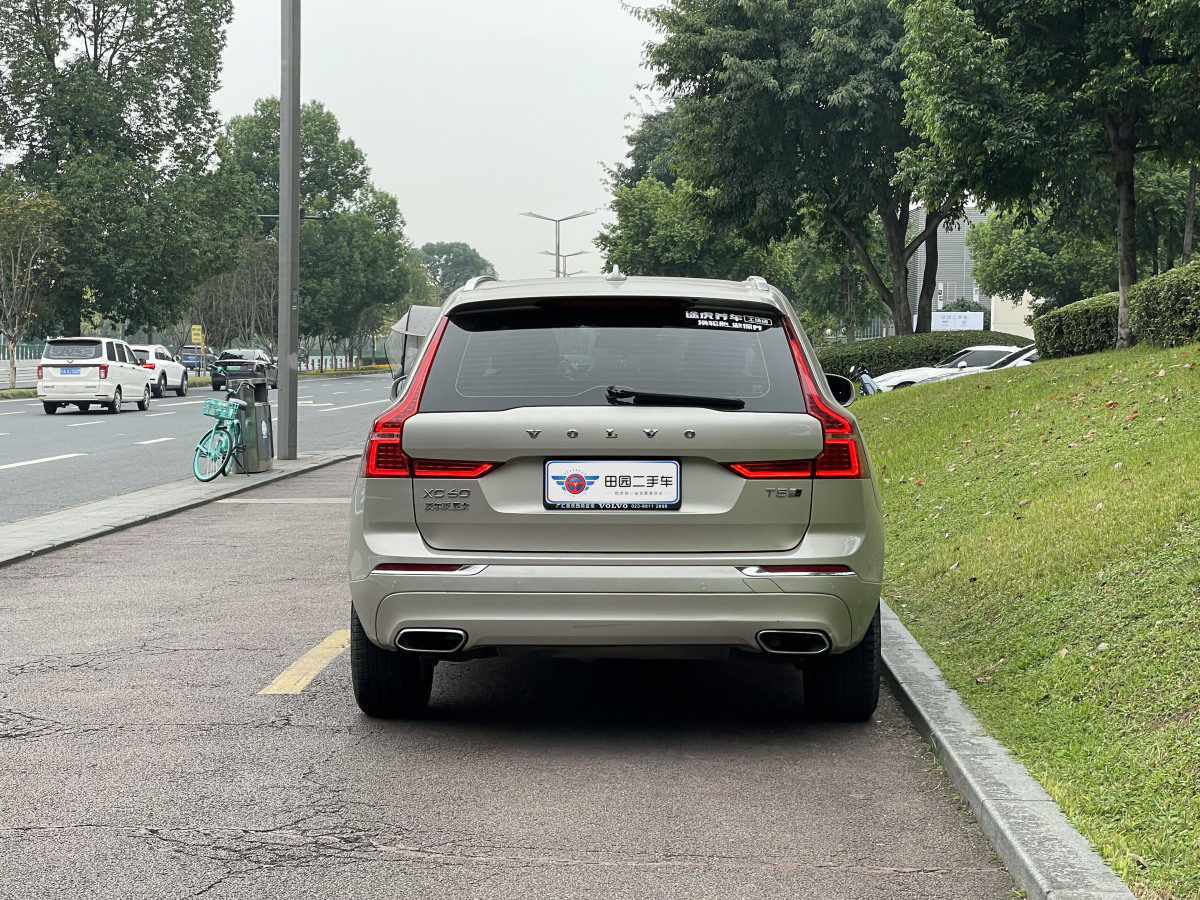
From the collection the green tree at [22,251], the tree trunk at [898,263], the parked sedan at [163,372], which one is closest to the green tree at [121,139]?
the green tree at [22,251]

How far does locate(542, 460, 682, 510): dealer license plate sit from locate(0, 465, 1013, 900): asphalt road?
95cm

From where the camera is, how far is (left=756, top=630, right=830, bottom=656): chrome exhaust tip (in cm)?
503

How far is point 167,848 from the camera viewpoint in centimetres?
421

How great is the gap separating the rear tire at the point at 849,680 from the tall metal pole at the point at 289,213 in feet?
44.8

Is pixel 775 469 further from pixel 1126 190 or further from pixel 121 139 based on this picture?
pixel 121 139

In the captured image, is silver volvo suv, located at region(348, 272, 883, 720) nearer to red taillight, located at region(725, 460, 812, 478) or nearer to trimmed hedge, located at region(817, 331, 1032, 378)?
red taillight, located at region(725, 460, 812, 478)

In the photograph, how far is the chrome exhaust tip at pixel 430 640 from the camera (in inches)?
198

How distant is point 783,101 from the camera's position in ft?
103

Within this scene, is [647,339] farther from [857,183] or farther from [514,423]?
[857,183]

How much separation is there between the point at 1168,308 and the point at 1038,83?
5273 millimetres

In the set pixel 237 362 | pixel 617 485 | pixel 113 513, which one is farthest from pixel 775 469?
pixel 237 362

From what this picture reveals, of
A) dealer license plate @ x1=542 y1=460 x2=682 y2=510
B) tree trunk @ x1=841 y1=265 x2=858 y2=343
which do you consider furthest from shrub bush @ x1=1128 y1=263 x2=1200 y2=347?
tree trunk @ x1=841 y1=265 x2=858 y2=343

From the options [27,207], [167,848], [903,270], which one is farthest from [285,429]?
[27,207]

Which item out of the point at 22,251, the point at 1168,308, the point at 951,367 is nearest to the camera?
the point at 1168,308
